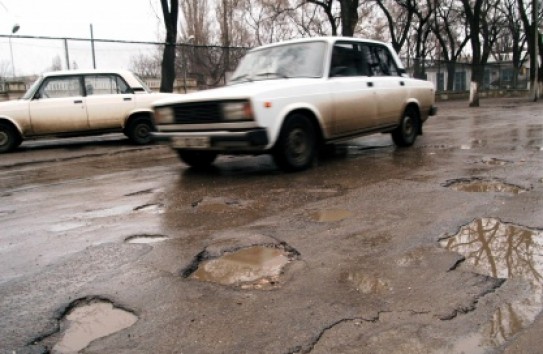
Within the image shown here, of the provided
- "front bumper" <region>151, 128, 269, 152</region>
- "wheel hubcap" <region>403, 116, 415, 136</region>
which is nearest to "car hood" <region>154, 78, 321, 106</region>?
"front bumper" <region>151, 128, 269, 152</region>

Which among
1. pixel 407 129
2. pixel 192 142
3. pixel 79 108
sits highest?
pixel 79 108

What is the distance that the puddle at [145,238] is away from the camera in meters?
3.85

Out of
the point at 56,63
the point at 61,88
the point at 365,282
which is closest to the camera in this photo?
the point at 365,282

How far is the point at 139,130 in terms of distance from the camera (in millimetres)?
10688

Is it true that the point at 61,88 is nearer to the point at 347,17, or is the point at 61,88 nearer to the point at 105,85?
the point at 105,85

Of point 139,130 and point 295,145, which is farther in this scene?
point 139,130

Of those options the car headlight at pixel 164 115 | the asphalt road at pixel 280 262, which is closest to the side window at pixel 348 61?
the asphalt road at pixel 280 262

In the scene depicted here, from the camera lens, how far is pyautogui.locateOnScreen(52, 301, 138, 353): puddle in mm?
2383

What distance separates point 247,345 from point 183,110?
427 cm

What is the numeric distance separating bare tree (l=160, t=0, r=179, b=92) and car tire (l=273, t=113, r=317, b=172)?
10152mm

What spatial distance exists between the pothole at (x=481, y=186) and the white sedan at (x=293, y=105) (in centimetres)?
183

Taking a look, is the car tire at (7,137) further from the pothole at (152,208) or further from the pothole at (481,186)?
the pothole at (481,186)

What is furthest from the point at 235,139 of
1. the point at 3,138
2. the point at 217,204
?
the point at 3,138

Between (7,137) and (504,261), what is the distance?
9.58m
